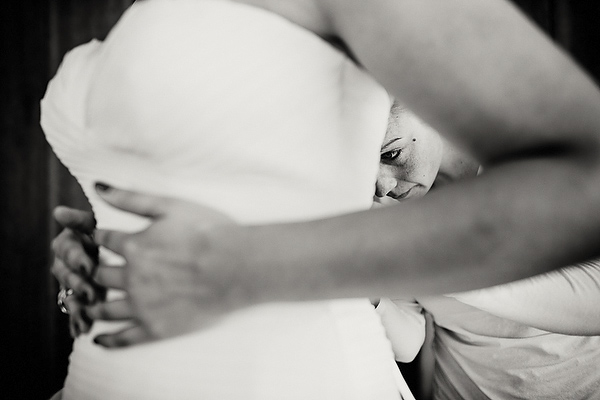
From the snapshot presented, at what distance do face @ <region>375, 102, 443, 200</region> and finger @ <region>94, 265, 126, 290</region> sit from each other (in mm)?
865

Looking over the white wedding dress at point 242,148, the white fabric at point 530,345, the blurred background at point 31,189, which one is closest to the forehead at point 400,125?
the white fabric at point 530,345

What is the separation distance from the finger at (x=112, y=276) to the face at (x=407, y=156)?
865 mm

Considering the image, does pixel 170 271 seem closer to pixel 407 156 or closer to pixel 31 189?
pixel 407 156

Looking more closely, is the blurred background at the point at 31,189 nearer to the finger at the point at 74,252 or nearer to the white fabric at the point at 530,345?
the finger at the point at 74,252

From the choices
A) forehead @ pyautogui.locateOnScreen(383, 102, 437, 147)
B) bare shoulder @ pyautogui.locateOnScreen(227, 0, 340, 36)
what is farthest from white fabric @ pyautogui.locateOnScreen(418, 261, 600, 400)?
bare shoulder @ pyautogui.locateOnScreen(227, 0, 340, 36)

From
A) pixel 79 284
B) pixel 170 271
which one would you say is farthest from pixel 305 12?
pixel 79 284

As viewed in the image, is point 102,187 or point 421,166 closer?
point 102,187

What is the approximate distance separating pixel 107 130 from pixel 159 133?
0.07 m

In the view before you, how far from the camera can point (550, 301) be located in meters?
0.95

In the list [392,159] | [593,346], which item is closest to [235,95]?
[392,159]

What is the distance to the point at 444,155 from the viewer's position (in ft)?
4.35

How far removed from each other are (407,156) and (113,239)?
92 cm

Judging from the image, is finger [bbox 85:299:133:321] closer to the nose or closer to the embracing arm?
the embracing arm

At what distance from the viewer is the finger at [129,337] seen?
0.40m
